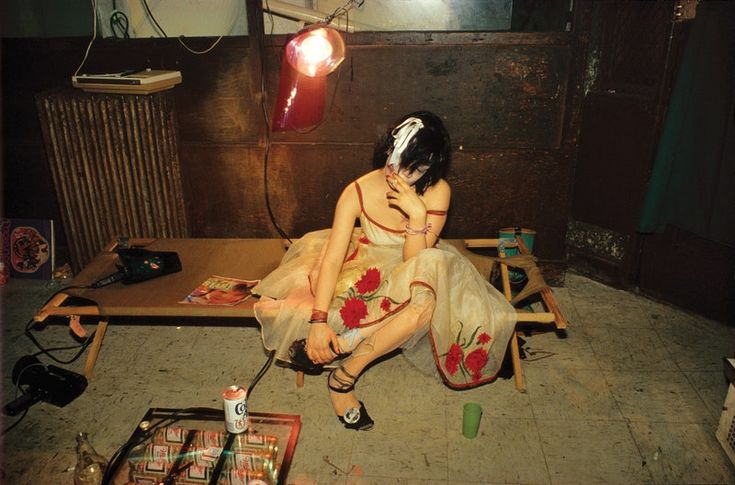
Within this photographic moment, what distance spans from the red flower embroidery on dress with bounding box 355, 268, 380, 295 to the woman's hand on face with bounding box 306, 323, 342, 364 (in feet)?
0.91

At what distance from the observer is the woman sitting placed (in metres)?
2.72

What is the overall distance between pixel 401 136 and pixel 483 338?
1081 mm

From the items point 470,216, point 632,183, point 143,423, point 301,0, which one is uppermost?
point 301,0

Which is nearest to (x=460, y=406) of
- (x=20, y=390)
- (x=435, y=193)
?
(x=435, y=193)

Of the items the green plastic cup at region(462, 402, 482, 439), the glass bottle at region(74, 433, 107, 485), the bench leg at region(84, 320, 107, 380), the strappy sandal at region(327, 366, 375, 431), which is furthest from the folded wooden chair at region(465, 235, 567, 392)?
the bench leg at region(84, 320, 107, 380)

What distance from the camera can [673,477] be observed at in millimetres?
2498

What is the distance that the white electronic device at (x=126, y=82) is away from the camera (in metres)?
3.59

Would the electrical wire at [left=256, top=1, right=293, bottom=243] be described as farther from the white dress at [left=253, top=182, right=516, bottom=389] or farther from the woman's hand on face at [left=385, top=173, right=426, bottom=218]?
the woman's hand on face at [left=385, top=173, right=426, bottom=218]

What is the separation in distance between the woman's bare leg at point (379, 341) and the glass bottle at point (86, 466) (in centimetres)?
108

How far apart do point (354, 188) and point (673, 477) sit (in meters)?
1.96

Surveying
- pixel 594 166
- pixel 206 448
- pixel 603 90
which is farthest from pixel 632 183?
pixel 206 448

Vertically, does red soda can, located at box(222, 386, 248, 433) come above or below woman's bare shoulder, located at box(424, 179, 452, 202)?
below

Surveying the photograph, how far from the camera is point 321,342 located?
106 inches

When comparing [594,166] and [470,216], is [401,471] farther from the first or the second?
[594,166]
